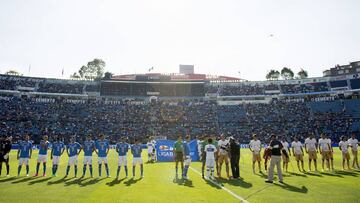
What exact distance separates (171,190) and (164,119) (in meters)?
58.6

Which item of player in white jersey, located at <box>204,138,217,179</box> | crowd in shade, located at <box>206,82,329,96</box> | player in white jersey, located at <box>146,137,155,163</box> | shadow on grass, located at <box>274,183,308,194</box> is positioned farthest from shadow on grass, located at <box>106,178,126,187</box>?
crowd in shade, located at <box>206,82,329,96</box>

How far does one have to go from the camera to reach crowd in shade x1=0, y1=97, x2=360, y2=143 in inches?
2500

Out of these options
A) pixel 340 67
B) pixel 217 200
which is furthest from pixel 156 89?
pixel 340 67

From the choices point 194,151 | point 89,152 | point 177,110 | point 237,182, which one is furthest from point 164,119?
point 237,182

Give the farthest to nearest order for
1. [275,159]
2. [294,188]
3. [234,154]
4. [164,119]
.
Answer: [164,119], [234,154], [275,159], [294,188]

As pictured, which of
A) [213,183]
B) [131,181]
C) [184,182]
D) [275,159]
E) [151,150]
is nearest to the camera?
[213,183]

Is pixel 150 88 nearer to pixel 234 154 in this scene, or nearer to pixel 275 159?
pixel 234 154

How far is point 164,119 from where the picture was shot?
235ft

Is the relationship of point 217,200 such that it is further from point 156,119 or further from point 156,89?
point 156,89

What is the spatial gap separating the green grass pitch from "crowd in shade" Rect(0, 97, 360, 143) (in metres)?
46.7

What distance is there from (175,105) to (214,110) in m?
11.1

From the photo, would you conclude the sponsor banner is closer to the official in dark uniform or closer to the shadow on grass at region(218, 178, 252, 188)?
the official in dark uniform

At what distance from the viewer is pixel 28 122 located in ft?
209

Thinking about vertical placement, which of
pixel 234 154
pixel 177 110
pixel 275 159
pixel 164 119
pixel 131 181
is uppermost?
pixel 177 110
